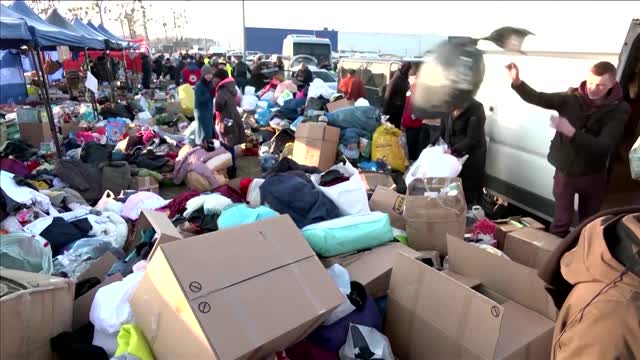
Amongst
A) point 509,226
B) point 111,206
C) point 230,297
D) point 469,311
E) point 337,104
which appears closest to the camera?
point 230,297

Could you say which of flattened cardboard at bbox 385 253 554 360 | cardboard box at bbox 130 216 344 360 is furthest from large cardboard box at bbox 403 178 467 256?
cardboard box at bbox 130 216 344 360

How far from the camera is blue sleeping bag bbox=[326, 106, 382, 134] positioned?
6207 millimetres

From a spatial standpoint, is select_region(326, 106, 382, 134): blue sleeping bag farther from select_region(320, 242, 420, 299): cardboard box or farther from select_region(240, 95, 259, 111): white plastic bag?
select_region(240, 95, 259, 111): white plastic bag

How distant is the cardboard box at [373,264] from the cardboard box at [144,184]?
11.2ft

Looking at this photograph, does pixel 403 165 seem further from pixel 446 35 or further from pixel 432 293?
pixel 432 293

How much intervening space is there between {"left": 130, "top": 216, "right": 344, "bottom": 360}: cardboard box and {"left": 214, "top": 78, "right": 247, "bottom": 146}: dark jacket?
14.1ft

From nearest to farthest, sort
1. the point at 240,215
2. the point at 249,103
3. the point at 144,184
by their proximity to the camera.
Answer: the point at 240,215 < the point at 144,184 < the point at 249,103

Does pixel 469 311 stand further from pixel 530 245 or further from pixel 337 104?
pixel 337 104

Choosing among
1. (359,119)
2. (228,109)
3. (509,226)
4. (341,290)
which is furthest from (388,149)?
(341,290)

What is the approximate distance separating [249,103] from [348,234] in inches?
319

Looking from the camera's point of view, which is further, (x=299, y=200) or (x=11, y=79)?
(x=11, y=79)

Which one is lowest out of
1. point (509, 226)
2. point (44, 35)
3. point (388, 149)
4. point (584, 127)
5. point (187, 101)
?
point (187, 101)

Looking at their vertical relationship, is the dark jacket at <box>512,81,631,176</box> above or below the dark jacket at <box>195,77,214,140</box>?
above

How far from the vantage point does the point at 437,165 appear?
150 inches
